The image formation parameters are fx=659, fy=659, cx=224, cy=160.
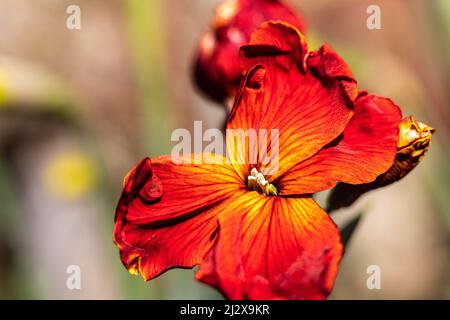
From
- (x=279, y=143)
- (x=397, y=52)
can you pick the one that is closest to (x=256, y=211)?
(x=279, y=143)

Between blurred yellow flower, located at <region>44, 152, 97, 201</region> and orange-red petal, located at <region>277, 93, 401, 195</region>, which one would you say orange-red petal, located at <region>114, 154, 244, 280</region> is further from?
blurred yellow flower, located at <region>44, 152, 97, 201</region>

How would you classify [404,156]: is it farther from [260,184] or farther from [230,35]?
[230,35]

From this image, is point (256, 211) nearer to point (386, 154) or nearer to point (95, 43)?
point (386, 154)

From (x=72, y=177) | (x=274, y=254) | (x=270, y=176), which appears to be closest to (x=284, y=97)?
(x=270, y=176)

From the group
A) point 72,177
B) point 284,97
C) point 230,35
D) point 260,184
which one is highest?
point 230,35

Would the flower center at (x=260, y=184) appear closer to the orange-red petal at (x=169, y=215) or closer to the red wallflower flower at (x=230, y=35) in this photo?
the orange-red petal at (x=169, y=215)

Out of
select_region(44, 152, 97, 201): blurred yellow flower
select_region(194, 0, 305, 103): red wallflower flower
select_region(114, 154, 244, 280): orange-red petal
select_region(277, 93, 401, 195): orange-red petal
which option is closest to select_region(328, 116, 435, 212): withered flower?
select_region(277, 93, 401, 195): orange-red petal

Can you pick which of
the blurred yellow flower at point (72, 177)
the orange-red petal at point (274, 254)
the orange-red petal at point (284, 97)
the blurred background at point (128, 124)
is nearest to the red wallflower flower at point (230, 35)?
the blurred background at point (128, 124)
